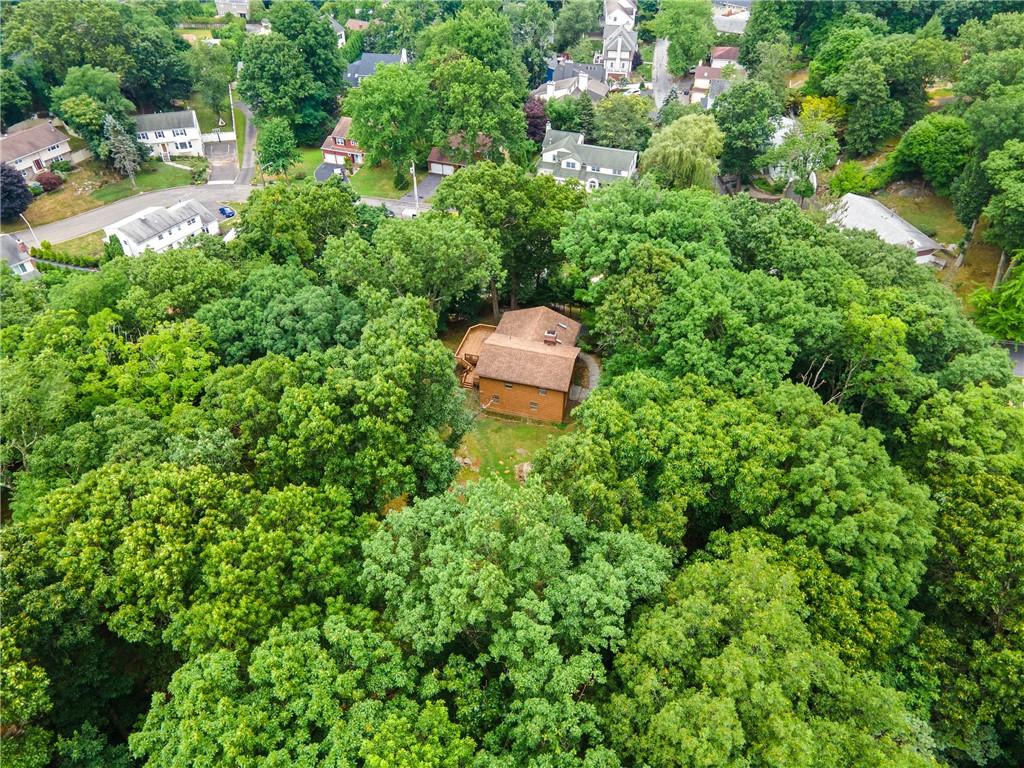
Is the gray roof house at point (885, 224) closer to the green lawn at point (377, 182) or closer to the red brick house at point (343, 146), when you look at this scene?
the green lawn at point (377, 182)

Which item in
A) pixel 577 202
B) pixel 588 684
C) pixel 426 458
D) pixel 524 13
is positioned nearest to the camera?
pixel 588 684

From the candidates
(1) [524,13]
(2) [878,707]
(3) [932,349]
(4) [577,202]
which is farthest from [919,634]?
(1) [524,13]

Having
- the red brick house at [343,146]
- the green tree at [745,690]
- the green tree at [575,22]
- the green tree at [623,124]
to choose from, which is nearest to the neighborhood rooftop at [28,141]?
the red brick house at [343,146]

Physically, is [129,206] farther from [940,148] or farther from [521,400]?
[940,148]

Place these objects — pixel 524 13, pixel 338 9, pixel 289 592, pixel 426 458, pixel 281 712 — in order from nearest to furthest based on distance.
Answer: pixel 281 712
pixel 289 592
pixel 426 458
pixel 524 13
pixel 338 9

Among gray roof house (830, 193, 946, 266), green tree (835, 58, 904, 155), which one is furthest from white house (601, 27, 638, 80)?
gray roof house (830, 193, 946, 266)

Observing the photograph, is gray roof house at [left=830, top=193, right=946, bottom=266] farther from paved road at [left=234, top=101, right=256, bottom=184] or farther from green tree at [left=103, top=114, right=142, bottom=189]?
green tree at [left=103, top=114, right=142, bottom=189]

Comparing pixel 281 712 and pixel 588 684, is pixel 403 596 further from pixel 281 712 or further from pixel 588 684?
pixel 588 684
